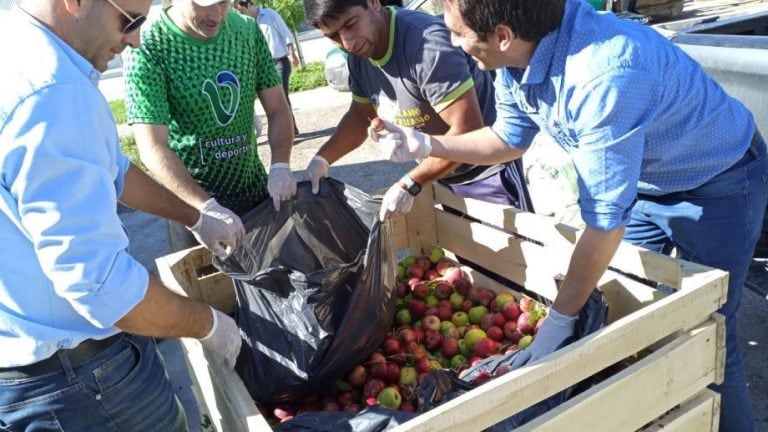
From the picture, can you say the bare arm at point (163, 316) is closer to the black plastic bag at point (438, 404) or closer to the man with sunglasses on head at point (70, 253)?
the man with sunglasses on head at point (70, 253)

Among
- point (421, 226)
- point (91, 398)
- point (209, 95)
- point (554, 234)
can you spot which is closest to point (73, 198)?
point (91, 398)

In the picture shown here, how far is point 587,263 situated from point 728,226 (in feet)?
1.80

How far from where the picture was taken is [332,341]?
1.92 metres

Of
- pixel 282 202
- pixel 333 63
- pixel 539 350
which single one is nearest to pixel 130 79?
pixel 282 202

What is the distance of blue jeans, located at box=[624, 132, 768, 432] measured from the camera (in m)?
1.81

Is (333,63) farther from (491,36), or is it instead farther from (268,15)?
(491,36)

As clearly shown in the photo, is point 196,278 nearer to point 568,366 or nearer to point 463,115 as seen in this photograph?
point 463,115

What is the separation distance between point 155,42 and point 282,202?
0.73 metres

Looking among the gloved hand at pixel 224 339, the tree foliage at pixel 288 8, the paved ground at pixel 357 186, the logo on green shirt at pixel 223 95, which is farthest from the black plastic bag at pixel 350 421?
the tree foliage at pixel 288 8

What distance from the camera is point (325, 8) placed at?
2135 mm

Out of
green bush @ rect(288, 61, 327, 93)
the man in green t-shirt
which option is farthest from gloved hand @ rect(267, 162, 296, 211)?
green bush @ rect(288, 61, 327, 93)

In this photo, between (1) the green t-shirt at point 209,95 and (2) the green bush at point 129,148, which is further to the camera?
(2) the green bush at point 129,148

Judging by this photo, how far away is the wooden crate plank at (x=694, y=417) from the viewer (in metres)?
1.67

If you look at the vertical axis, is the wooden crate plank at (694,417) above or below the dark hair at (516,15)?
below
